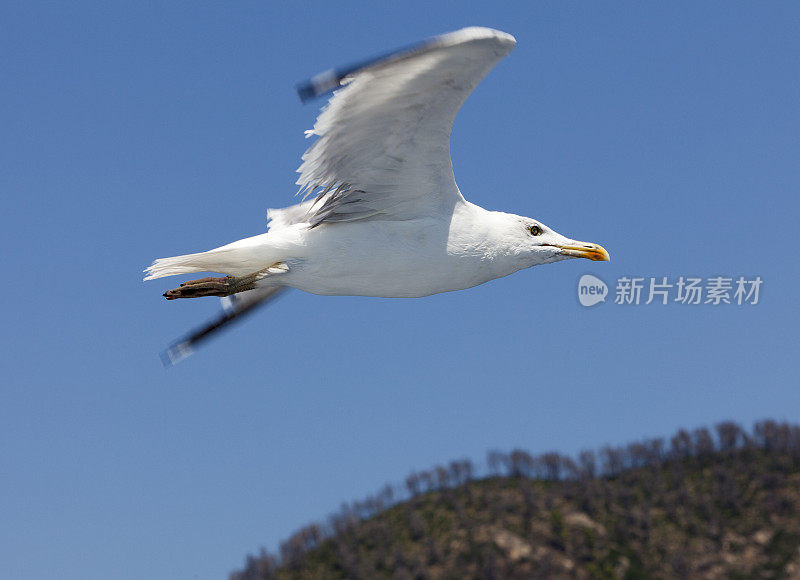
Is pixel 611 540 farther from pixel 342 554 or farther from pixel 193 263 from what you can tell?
pixel 193 263

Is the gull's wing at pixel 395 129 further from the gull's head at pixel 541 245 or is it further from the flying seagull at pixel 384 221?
the gull's head at pixel 541 245

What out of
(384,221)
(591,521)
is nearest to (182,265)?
(384,221)

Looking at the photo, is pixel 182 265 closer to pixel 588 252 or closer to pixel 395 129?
pixel 395 129

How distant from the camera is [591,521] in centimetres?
3866

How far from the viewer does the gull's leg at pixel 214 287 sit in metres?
7.76

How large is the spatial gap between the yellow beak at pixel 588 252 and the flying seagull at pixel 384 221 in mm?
335

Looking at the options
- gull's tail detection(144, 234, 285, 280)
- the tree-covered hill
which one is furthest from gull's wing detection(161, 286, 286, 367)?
the tree-covered hill

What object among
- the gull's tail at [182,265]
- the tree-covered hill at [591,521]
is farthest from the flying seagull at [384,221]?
the tree-covered hill at [591,521]

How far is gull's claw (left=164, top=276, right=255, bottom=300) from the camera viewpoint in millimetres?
7766

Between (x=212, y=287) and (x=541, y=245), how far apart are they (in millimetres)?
3501

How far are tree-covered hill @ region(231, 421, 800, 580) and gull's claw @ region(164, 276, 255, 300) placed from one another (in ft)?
101

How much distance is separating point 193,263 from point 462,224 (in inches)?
108

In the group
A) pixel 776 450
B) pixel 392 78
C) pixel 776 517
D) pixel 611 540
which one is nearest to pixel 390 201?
pixel 392 78

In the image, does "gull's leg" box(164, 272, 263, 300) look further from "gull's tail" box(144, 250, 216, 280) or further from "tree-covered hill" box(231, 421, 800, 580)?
"tree-covered hill" box(231, 421, 800, 580)
